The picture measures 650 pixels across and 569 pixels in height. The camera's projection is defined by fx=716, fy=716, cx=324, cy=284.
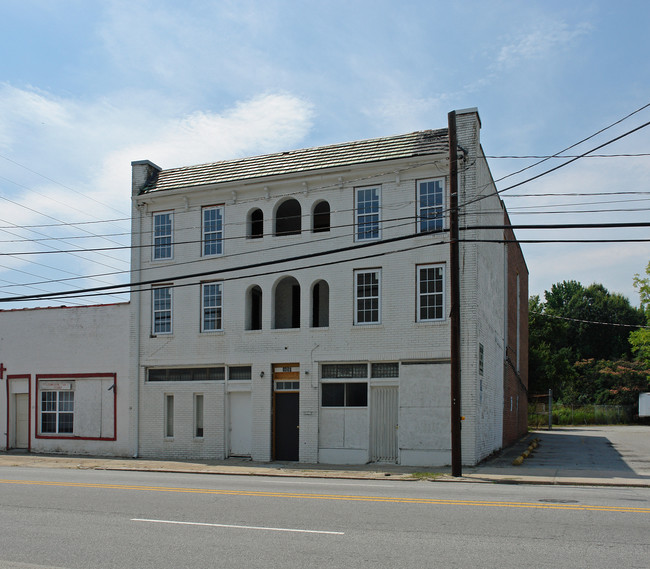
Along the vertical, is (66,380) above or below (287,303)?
below

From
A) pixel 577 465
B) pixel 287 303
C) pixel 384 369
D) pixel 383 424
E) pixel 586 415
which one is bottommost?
pixel 586 415

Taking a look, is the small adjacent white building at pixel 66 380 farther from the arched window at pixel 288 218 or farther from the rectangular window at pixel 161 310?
the arched window at pixel 288 218

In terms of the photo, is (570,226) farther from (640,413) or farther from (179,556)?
(640,413)

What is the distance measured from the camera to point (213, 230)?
2517 centimetres

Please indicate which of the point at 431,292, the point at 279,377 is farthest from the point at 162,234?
the point at 431,292

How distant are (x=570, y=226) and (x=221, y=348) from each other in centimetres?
1293

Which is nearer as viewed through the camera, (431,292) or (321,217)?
(431,292)

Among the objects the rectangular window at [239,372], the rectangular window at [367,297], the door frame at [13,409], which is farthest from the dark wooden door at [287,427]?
the door frame at [13,409]

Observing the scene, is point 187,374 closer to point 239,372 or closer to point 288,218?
point 239,372

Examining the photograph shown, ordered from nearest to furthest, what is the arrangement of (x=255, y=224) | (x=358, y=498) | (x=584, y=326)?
(x=358, y=498), (x=255, y=224), (x=584, y=326)

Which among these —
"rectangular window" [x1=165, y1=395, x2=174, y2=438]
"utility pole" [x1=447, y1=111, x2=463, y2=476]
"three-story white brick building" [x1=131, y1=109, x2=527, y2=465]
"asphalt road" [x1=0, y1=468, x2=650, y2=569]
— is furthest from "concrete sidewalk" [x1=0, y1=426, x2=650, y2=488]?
"asphalt road" [x1=0, y1=468, x2=650, y2=569]

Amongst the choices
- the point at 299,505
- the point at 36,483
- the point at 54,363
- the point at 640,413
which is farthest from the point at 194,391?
the point at 640,413

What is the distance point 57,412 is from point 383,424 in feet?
42.6

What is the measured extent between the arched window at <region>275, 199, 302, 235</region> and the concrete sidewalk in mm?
7737
